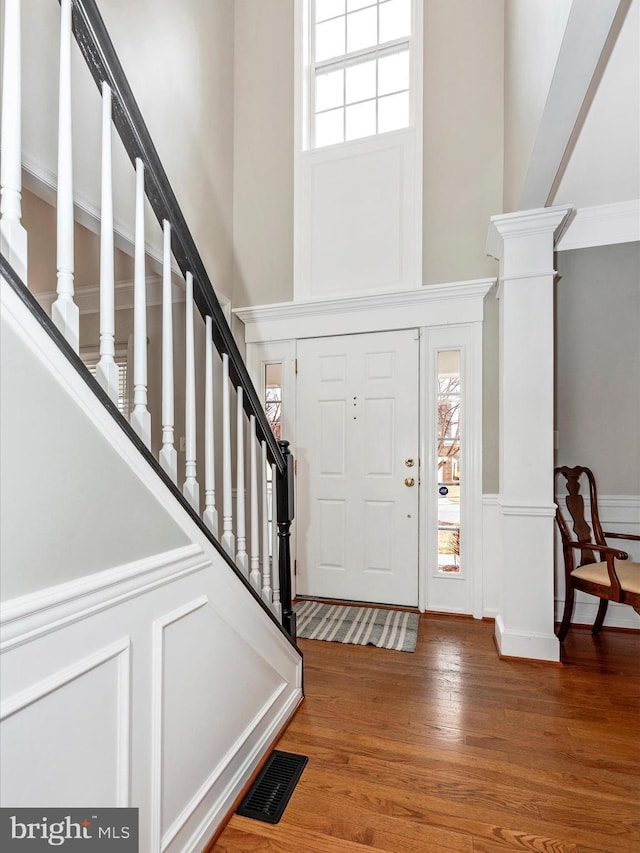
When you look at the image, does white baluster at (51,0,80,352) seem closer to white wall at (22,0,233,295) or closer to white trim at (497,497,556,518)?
white wall at (22,0,233,295)

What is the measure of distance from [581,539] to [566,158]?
208 centimetres

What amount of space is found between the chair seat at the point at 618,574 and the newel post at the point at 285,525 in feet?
5.36

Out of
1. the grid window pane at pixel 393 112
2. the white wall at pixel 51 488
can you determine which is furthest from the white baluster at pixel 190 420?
the grid window pane at pixel 393 112

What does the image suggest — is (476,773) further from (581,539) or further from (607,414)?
(607,414)

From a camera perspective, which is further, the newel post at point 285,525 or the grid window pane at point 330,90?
the grid window pane at point 330,90

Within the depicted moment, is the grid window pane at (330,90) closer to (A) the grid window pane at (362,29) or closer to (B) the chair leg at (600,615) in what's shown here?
(A) the grid window pane at (362,29)

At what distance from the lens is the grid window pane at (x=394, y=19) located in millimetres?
3346

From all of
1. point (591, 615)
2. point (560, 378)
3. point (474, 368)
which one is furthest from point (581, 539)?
point (474, 368)

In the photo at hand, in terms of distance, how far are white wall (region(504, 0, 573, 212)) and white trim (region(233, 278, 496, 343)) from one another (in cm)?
59

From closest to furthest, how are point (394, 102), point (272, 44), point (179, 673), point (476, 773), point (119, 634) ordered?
point (119, 634), point (179, 673), point (476, 773), point (394, 102), point (272, 44)

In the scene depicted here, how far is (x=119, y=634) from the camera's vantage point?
3.29 feet

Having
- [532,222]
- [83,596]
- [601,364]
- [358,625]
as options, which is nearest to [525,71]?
[532,222]

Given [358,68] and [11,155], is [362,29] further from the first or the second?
[11,155]

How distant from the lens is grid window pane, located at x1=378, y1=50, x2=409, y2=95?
11.0 ft
